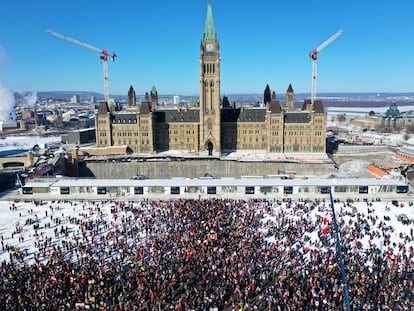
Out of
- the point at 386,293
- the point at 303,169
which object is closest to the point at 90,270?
the point at 386,293

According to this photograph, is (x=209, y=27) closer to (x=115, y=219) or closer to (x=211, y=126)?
(x=211, y=126)

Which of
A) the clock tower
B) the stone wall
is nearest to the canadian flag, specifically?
the stone wall

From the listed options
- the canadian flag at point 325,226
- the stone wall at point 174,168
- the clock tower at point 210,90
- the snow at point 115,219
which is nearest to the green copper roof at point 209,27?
the clock tower at point 210,90

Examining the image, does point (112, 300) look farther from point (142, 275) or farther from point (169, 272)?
point (169, 272)

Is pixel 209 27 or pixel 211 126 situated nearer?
pixel 209 27

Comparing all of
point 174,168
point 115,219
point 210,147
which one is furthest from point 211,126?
point 115,219

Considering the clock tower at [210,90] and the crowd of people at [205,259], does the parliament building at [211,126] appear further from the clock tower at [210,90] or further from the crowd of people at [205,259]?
the crowd of people at [205,259]
